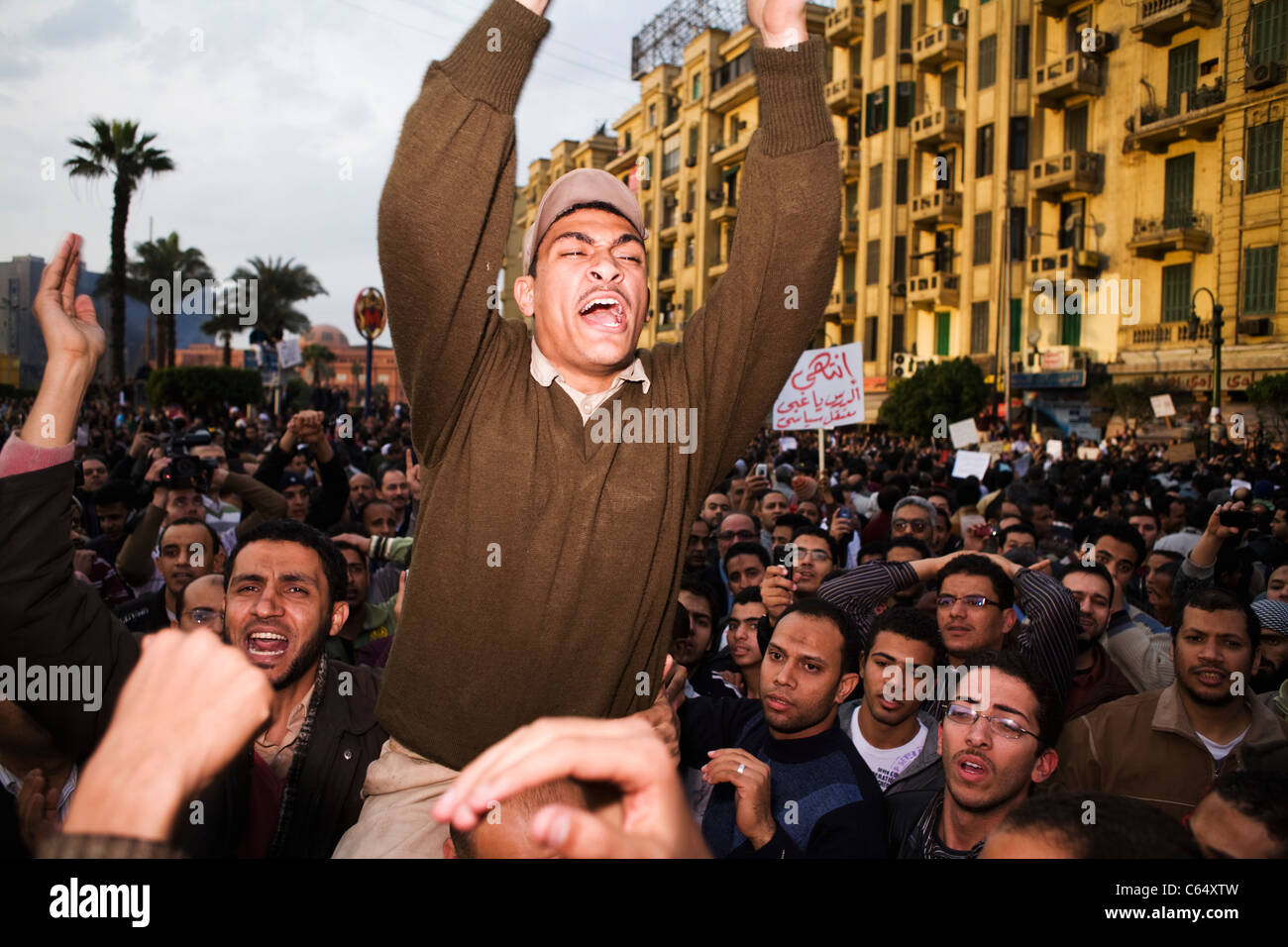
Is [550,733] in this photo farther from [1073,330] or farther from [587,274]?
[1073,330]

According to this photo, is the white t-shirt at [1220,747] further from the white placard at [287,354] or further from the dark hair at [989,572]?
the white placard at [287,354]

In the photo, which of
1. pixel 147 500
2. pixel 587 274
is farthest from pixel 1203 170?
pixel 587 274

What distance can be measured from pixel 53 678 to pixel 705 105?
48111mm

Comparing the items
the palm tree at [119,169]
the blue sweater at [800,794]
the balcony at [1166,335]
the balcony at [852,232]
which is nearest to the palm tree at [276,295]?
the palm tree at [119,169]

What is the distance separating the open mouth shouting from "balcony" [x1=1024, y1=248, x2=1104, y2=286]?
3199cm

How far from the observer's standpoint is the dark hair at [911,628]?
4180 millimetres

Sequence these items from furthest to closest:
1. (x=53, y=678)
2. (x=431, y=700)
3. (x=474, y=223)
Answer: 1. (x=53, y=678)
2. (x=431, y=700)
3. (x=474, y=223)

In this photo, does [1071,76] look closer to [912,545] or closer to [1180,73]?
[1180,73]

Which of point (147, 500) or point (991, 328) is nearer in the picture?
point (147, 500)

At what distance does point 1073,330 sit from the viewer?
1245 inches

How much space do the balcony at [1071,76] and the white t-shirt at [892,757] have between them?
31.7 metres

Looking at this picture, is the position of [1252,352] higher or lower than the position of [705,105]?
lower

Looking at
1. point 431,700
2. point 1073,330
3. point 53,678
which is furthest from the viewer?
point 1073,330

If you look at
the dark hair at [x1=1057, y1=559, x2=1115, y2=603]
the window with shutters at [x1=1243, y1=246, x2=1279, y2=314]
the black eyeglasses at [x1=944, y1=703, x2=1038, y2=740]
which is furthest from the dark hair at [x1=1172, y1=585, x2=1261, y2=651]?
the window with shutters at [x1=1243, y1=246, x2=1279, y2=314]
